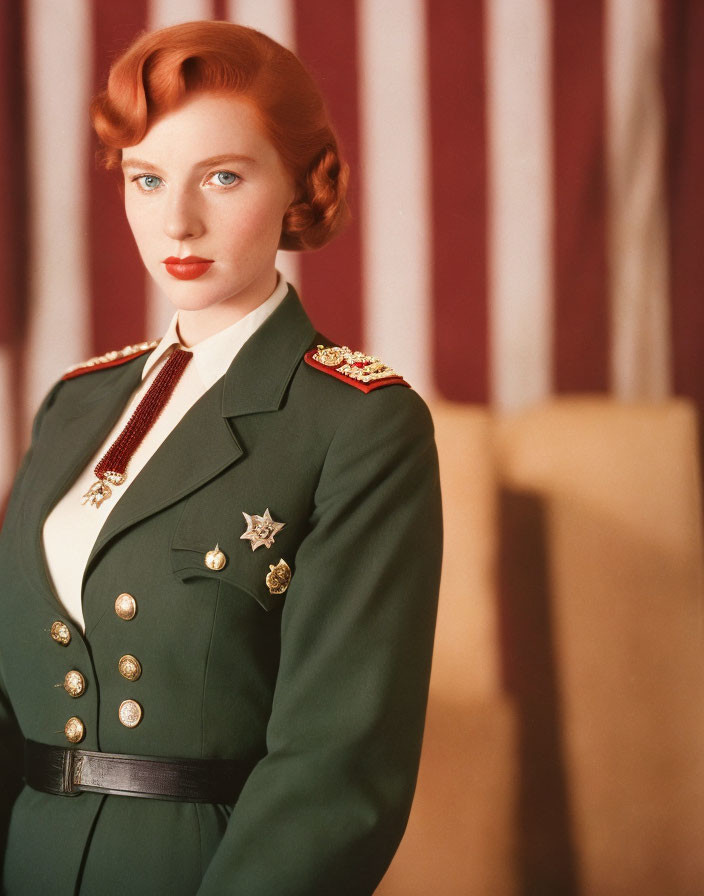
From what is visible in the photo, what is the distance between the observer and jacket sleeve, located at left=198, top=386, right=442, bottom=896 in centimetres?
77

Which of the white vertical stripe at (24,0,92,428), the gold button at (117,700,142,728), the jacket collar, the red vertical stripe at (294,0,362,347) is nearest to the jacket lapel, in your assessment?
the jacket collar

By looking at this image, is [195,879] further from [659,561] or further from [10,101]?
[10,101]

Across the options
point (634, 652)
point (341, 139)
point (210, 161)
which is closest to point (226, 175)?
point (210, 161)

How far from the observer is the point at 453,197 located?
57.1 inches

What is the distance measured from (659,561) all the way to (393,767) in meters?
0.72

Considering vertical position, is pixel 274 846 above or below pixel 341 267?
below

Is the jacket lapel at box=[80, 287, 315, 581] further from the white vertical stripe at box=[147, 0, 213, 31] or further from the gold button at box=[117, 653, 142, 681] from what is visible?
the white vertical stripe at box=[147, 0, 213, 31]

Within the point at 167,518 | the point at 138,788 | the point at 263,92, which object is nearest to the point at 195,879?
the point at 138,788

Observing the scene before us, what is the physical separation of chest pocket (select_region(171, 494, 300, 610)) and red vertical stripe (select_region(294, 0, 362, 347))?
65 centimetres

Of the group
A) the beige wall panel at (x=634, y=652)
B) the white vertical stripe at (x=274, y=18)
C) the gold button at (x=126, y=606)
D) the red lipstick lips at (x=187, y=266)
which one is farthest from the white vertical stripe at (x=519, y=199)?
the gold button at (x=126, y=606)

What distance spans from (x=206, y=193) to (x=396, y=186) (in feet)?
2.03

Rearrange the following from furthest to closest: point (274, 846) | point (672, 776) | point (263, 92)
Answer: point (672, 776)
point (263, 92)
point (274, 846)

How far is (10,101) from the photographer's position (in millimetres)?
1443

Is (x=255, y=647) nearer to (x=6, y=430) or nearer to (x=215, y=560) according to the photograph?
(x=215, y=560)
